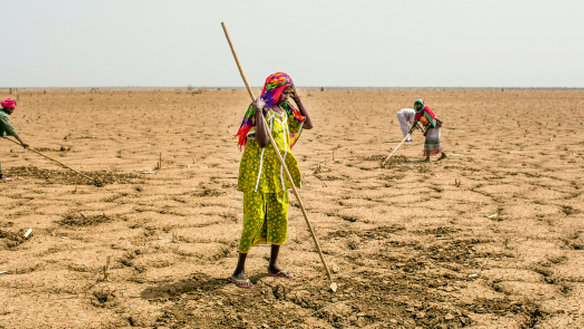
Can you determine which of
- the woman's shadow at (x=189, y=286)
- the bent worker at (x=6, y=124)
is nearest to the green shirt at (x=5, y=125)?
the bent worker at (x=6, y=124)

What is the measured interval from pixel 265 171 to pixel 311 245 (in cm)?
119

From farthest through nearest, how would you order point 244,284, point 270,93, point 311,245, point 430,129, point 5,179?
point 430,129 < point 5,179 < point 311,245 < point 244,284 < point 270,93

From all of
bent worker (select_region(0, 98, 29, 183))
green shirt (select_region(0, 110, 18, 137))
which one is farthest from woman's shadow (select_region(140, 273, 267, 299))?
green shirt (select_region(0, 110, 18, 137))

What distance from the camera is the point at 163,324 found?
268cm

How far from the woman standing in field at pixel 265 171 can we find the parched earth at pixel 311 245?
0.38 metres

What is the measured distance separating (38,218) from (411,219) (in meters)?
3.66

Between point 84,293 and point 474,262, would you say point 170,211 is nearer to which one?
point 84,293

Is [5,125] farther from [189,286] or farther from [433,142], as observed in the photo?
[433,142]

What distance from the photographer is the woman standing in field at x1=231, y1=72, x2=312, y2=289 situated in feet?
9.86

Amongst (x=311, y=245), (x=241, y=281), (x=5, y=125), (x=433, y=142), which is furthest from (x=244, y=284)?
(x=433, y=142)

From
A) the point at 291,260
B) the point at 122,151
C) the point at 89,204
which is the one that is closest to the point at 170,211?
the point at 89,204

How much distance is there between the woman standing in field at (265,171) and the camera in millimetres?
3004

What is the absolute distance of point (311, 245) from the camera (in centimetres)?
399

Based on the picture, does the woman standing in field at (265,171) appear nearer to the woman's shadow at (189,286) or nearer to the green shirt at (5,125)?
the woman's shadow at (189,286)
